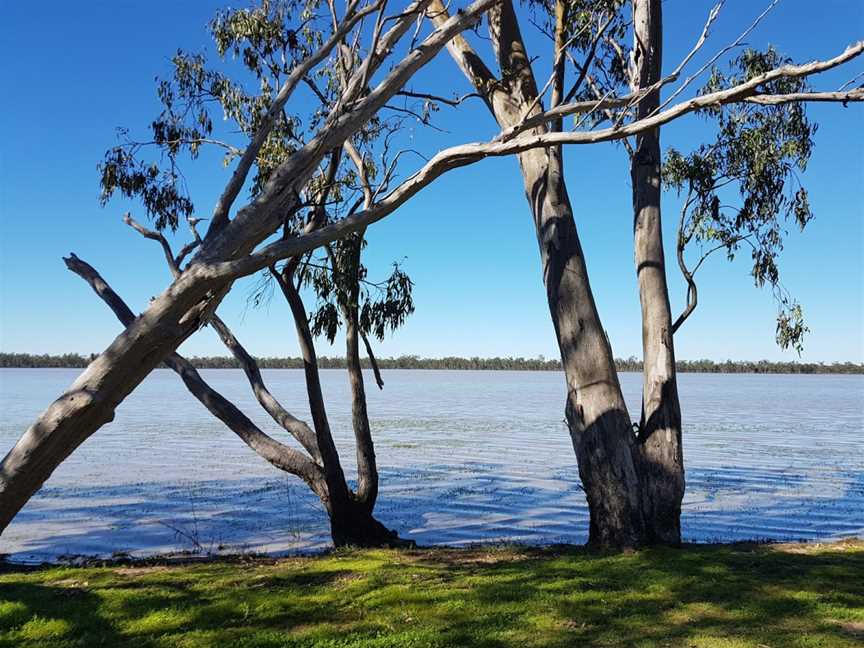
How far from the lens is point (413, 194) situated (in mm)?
4570

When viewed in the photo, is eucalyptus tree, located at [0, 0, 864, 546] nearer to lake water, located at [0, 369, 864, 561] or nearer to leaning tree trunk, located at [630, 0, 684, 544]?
leaning tree trunk, located at [630, 0, 684, 544]

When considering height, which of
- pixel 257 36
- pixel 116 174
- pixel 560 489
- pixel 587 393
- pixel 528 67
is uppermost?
pixel 257 36

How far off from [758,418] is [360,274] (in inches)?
785

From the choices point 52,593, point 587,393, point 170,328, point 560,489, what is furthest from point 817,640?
point 560,489

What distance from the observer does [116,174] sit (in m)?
8.24

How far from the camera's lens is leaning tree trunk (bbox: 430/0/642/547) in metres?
6.02

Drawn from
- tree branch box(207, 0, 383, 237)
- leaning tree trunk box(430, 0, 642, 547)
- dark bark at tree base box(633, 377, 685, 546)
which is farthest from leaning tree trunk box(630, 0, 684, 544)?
tree branch box(207, 0, 383, 237)

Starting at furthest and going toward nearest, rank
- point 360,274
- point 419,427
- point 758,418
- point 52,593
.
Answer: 1. point 758,418
2. point 419,427
3. point 360,274
4. point 52,593

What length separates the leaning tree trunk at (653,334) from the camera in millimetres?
6113

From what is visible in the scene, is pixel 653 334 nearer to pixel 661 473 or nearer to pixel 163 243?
pixel 661 473

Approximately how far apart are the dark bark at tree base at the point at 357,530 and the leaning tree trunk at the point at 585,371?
2083mm

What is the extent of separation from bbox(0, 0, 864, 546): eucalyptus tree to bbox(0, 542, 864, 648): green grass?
72 centimetres

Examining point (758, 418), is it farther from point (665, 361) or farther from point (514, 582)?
point (514, 582)

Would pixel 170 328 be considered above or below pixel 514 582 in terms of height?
above
